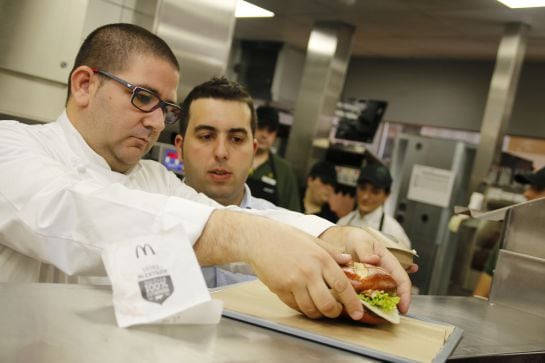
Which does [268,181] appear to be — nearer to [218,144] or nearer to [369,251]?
[218,144]

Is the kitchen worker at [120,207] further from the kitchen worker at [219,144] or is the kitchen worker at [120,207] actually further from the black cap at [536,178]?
the black cap at [536,178]

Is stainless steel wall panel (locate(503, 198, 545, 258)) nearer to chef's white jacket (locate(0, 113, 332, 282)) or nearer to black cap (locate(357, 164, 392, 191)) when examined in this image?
chef's white jacket (locate(0, 113, 332, 282))

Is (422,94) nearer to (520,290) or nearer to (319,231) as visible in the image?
(520,290)

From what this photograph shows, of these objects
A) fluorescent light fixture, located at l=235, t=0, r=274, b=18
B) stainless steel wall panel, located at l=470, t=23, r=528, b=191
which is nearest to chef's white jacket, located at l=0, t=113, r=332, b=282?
stainless steel wall panel, located at l=470, t=23, r=528, b=191

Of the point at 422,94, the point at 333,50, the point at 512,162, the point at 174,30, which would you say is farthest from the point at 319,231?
the point at 422,94

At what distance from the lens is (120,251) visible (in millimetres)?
854

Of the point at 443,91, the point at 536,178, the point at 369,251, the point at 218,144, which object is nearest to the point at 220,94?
the point at 218,144

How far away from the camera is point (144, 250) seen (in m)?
0.86

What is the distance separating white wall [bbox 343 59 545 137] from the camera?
714cm

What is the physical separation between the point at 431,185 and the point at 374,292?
521 centimetres

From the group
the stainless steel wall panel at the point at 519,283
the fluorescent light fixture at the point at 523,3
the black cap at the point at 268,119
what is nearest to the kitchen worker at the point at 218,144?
the stainless steel wall panel at the point at 519,283

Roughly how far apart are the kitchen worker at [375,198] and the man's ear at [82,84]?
327 centimetres

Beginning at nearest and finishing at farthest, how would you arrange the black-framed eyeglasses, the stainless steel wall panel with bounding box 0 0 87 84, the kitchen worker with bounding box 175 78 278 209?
the black-framed eyeglasses < the kitchen worker with bounding box 175 78 278 209 < the stainless steel wall panel with bounding box 0 0 87 84

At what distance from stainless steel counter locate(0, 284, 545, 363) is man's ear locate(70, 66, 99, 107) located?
81cm
